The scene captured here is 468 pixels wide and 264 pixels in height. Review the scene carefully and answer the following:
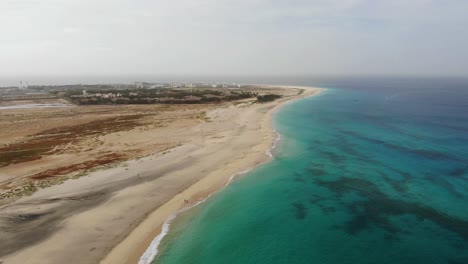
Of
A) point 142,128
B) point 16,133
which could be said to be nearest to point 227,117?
point 142,128

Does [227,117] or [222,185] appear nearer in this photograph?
[222,185]

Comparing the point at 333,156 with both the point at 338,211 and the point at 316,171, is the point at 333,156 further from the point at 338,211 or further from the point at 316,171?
the point at 338,211

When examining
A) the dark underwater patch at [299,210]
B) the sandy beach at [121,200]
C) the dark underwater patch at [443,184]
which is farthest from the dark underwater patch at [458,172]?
the sandy beach at [121,200]

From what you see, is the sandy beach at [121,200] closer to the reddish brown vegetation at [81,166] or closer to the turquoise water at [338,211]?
the reddish brown vegetation at [81,166]

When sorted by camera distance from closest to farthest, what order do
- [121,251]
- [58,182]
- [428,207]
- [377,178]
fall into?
[121,251], [428,207], [58,182], [377,178]

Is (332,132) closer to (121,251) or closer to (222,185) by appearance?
(222,185)

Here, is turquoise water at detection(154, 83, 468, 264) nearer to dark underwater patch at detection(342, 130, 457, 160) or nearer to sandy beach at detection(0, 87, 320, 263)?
dark underwater patch at detection(342, 130, 457, 160)

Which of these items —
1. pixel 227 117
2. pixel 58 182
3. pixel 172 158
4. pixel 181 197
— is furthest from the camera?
pixel 227 117

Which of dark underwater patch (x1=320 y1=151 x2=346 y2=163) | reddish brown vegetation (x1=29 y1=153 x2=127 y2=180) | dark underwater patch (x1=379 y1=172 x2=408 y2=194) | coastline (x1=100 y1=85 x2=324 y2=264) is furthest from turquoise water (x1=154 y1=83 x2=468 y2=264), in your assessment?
reddish brown vegetation (x1=29 y1=153 x2=127 y2=180)
